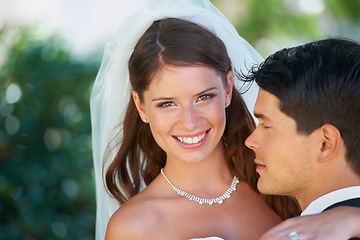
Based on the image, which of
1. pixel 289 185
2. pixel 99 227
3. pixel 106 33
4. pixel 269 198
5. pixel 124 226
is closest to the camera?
pixel 289 185

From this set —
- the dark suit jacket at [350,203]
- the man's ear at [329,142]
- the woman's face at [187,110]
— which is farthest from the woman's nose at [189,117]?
the dark suit jacket at [350,203]

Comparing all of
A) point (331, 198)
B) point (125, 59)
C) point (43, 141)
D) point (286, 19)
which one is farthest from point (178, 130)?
point (286, 19)

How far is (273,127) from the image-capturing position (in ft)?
8.64

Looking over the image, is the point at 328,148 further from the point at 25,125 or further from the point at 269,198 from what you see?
the point at 25,125

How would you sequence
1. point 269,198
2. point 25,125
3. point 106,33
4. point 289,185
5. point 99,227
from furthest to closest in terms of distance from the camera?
point 106,33 → point 25,125 → point 99,227 → point 269,198 → point 289,185

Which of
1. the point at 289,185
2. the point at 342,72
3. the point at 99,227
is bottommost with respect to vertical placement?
the point at 99,227

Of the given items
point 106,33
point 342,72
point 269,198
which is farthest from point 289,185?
point 106,33

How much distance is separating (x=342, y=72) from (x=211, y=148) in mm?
1017

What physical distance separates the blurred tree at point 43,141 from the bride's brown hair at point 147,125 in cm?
168

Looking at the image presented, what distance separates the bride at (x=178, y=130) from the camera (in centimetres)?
313

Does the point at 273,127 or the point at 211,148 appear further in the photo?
the point at 211,148

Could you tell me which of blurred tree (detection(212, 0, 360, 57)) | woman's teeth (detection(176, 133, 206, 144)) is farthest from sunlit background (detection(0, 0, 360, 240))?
blurred tree (detection(212, 0, 360, 57))

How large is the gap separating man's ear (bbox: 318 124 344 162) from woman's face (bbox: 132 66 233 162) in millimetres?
814

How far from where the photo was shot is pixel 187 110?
10.1ft
